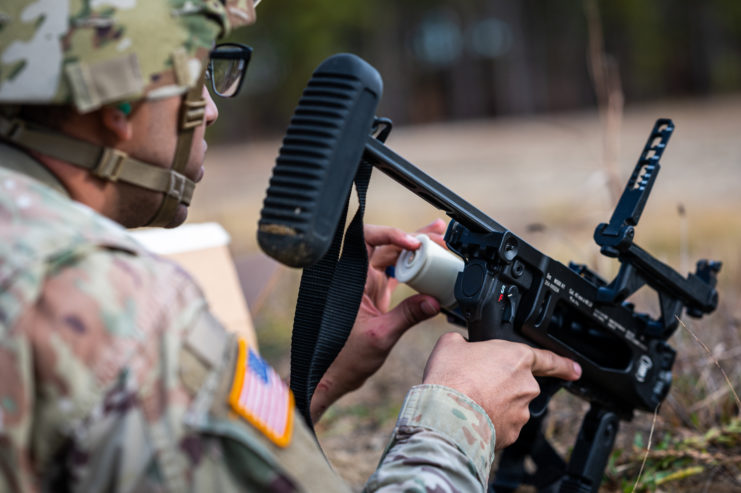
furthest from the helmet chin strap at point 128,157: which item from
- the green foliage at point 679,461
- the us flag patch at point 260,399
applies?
the green foliage at point 679,461

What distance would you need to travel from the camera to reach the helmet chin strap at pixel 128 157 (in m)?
1.33

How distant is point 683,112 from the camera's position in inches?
947

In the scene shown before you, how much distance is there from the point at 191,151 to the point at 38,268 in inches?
20.8

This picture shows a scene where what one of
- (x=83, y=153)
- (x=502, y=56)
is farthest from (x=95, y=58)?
(x=502, y=56)

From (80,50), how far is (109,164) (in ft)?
0.70

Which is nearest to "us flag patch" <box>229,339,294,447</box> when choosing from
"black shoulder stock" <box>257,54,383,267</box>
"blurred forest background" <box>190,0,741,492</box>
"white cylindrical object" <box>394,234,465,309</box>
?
"black shoulder stock" <box>257,54,383,267</box>

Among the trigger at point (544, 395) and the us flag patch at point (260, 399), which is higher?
the us flag patch at point (260, 399)

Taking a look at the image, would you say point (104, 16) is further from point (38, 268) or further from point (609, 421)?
point (609, 421)

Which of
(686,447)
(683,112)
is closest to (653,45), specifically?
(683,112)

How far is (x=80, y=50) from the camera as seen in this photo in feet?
4.17

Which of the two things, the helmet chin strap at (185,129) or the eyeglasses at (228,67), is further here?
the eyeglasses at (228,67)

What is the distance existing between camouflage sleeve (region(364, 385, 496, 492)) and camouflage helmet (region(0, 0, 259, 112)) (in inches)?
32.0

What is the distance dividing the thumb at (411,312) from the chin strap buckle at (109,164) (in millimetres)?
882

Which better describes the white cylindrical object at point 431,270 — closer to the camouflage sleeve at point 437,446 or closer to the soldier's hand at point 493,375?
the soldier's hand at point 493,375
